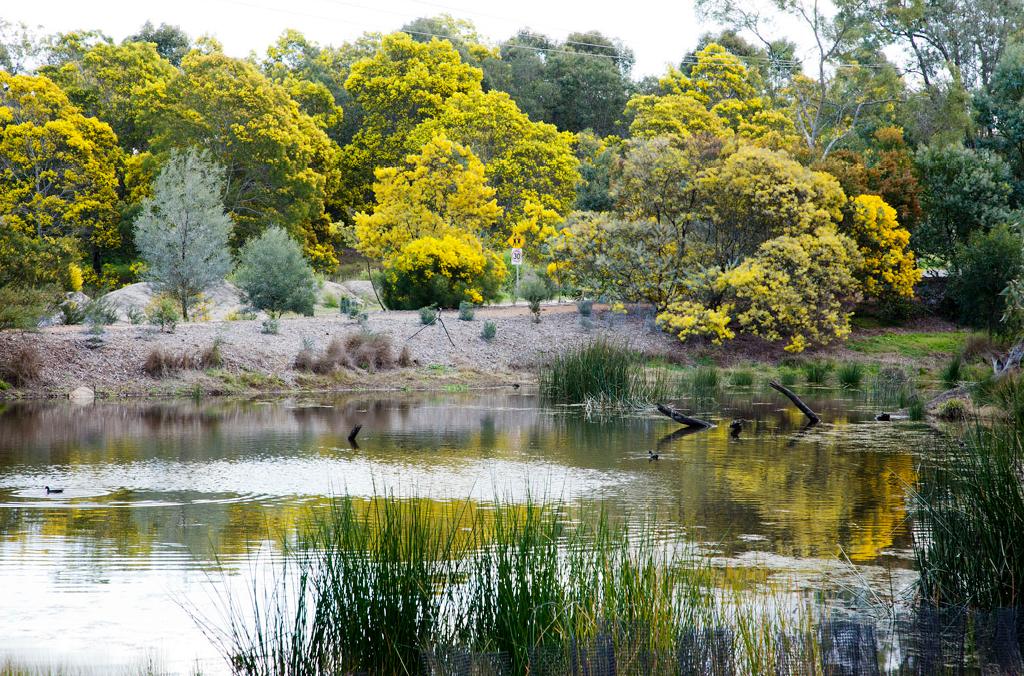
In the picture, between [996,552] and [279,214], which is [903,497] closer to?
[996,552]

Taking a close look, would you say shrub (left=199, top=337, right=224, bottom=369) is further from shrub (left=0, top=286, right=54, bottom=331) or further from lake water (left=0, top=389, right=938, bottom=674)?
shrub (left=0, top=286, right=54, bottom=331)

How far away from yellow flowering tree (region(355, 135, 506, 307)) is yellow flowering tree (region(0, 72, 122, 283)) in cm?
1016

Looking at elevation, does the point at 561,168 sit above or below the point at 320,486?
above

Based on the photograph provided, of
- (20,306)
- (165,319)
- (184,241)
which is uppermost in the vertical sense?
(184,241)

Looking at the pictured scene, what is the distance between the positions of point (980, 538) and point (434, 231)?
1013 inches

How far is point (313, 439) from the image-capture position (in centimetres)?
1560

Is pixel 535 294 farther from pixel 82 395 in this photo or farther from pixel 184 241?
pixel 82 395

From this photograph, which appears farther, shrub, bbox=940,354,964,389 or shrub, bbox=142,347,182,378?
shrub, bbox=142,347,182,378

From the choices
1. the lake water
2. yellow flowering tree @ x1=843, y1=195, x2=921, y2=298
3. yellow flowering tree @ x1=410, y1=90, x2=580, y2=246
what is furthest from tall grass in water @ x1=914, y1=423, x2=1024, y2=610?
yellow flowering tree @ x1=410, y1=90, x2=580, y2=246

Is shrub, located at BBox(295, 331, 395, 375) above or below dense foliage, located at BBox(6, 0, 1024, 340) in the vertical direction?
below

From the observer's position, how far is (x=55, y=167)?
36.8 meters

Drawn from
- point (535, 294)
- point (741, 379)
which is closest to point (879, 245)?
point (741, 379)

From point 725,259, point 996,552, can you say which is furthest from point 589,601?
point 725,259

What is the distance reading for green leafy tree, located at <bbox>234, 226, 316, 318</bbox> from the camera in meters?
27.2
